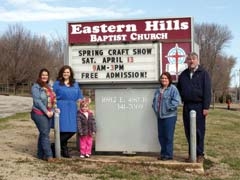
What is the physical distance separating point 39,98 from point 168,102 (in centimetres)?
245

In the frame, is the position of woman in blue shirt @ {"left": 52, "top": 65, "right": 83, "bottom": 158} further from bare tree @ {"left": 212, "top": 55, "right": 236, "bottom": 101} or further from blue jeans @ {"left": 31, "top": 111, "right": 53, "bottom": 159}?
bare tree @ {"left": 212, "top": 55, "right": 236, "bottom": 101}

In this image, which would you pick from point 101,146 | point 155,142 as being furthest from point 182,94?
point 101,146

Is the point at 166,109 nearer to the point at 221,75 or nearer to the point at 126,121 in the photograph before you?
the point at 126,121

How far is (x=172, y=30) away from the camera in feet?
33.4

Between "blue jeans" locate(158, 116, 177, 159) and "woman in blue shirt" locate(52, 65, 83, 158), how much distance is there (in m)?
1.70

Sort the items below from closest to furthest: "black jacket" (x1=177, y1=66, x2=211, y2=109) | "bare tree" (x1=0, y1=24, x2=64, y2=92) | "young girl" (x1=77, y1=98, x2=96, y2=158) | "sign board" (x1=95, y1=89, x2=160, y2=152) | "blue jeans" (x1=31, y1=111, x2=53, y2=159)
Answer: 1. "black jacket" (x1=177, y1=66, x2=211, y2=109)
2. "blue jeans" (x1=31, y1=111, x2=53, y2=159)
3. "young girl" (x1=77, y1=98, x2=96, y2=158)
4. "sign board" (x1=95, y1=89, x2=160, y2=152)
5. "bare tree" (x1=0, y1=24, x2=64, y2=92)

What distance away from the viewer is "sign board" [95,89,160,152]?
34.0 ft

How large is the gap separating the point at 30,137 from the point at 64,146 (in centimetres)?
457

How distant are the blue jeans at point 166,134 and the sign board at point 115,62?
987 mm

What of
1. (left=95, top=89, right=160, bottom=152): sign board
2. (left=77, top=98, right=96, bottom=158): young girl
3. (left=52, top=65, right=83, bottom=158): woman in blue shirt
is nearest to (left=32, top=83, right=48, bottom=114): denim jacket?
(left=52, top=65, right=83, bottom=158): woman in blue shirt

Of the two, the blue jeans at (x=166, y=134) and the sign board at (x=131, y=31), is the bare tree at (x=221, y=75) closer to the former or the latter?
the sign board at (x=131, y=31)

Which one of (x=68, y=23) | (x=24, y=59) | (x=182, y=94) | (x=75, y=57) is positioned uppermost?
(x=24, y=59)

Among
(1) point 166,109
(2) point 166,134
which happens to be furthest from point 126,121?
(1) point 166,109

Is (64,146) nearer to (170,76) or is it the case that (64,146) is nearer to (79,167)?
(79,167)
